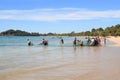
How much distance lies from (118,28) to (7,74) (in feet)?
476

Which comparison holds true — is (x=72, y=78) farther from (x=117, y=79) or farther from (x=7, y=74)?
(x=7, y=74)

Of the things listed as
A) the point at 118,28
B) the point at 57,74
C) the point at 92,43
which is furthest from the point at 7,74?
the point at 118,28

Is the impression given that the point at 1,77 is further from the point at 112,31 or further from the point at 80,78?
the point at 112,31

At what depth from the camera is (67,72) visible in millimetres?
17109

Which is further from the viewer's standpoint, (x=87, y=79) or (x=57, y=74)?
(x=57, y=74)

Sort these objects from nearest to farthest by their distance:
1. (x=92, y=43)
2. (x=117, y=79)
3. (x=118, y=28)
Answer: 1. (x=117, y=79)
2. (x=92, y=43)
3. (x=118, y=28)

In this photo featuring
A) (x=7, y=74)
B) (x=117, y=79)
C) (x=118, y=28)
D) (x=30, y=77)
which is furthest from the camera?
(x=118, y=28)

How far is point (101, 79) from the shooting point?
48.2 ft

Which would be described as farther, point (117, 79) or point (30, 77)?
point (30, 77)

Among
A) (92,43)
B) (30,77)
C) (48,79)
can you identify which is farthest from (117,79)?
(92,43)

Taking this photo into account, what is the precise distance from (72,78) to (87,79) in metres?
0.78

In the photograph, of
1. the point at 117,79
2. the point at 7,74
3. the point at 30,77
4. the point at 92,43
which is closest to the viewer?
the point at 117,79

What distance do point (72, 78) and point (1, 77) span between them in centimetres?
372

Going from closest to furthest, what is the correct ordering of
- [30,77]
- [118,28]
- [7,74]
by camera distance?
[30,77], [7,74], [118,28]
